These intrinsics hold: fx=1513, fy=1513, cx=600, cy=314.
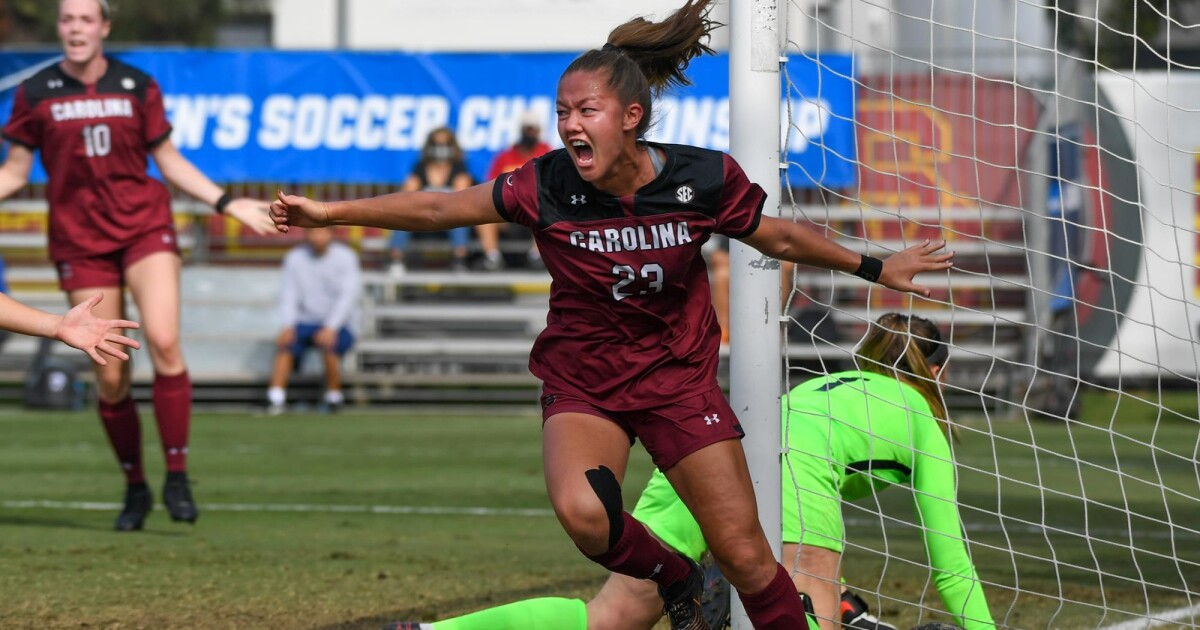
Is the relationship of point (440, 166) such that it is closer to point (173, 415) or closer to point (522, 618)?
point (173, 415)

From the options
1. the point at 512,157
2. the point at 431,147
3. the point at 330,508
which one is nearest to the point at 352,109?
the point at 431,147

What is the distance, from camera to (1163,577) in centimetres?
672

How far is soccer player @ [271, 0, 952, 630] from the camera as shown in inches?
166

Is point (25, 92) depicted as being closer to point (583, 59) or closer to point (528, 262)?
point (583, 59)

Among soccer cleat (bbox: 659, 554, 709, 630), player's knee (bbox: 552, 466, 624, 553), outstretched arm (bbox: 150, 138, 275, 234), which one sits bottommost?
soccer cleat (bbox: 659, 554, 709, 630)

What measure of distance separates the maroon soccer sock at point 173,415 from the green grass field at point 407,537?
39 centimetres

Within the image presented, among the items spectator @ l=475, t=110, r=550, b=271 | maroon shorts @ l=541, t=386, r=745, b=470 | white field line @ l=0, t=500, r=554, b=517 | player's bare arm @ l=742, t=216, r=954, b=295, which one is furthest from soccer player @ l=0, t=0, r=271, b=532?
spectator @ l=475, t=110, r=550, b=271

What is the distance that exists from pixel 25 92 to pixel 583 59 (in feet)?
13.6

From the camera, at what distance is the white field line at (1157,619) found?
553 centimetres

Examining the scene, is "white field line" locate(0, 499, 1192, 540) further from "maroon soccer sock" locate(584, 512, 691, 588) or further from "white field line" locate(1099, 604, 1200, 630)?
"maroon soccer sock" locate(584, 512, 691, 588)

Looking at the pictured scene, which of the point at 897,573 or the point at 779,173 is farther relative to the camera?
the point at 897,573

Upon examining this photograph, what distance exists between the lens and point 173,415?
736 cm

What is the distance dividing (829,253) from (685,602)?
44.0 inches

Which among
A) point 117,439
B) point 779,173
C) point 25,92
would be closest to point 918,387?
point 779,173
